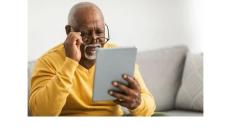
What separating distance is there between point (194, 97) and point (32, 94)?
562 mm

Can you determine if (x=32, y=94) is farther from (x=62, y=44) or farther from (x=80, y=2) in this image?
(x=80, y=2)

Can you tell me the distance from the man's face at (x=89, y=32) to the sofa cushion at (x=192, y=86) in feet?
1.10

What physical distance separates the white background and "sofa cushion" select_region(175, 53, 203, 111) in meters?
0.05

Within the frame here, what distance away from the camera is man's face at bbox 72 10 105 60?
161 cm

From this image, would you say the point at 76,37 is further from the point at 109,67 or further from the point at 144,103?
the point at 144,103

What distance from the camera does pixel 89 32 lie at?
5.31 feet

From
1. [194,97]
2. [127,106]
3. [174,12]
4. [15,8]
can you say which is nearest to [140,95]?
[127,106]

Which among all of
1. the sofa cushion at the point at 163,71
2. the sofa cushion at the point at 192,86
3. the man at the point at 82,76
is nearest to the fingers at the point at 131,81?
the man at the point at 82,76

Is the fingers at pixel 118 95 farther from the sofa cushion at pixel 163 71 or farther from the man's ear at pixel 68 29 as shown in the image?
the man's ear at pixel 68 29

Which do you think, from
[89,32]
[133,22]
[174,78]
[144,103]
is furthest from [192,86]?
[89,32]

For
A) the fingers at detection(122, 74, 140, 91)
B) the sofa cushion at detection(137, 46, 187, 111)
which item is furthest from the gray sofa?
the fingers at detection(122, 74, 140, 91)

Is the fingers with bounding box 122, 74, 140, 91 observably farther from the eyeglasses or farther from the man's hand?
the eyeglasses

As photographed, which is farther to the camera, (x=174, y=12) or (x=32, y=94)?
(x=174, y=12)

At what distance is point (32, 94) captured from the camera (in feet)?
5.27
